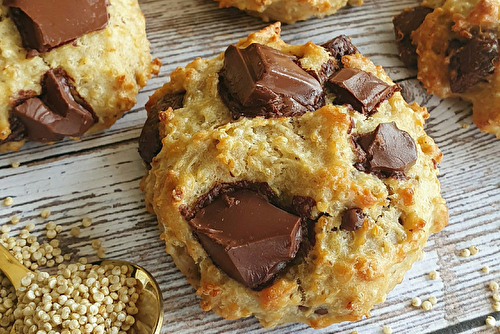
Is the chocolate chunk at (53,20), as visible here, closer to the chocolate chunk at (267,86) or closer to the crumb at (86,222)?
the chocolate chunk at (267,86)

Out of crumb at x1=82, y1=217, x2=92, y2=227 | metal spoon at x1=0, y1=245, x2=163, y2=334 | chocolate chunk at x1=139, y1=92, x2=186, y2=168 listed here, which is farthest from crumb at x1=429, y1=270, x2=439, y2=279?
crumb at x1=82, y1=217, x2=92, y2=227

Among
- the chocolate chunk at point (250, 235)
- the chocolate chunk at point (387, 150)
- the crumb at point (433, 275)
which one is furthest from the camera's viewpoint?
the crumb at point (433, 275)

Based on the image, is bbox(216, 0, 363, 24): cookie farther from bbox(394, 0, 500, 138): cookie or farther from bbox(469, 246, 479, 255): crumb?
bbox(469, 246, 479, 255): crumb

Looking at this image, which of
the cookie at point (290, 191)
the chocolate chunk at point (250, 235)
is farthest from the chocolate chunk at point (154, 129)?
the chocolate chunk at point (250, 235)

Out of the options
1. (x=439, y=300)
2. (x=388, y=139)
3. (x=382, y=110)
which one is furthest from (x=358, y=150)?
(x=439, y=300)

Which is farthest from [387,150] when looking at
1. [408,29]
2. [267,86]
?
[408,29]

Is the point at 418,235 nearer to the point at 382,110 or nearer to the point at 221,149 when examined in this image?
the point at 382,110
